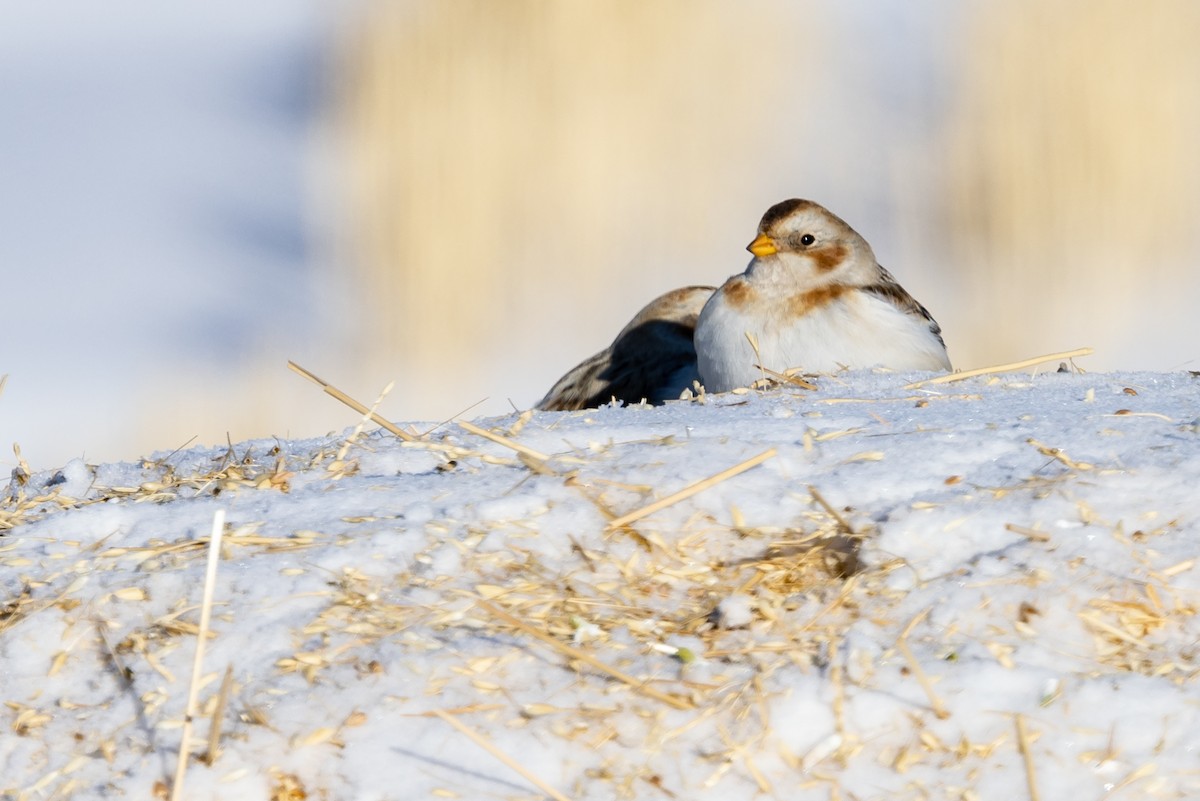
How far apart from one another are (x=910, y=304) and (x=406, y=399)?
13.0 feet

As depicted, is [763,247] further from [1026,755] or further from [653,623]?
[1026,755]

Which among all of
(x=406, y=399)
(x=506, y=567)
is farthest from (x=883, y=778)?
(x=406, y=399)

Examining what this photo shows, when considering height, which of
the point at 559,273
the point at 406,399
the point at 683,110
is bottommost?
the point at 406,399

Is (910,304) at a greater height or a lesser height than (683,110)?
lesser

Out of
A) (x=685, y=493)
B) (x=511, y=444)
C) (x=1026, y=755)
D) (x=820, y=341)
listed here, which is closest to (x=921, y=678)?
(x=1026, y=755)

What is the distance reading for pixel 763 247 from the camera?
16.1 feet

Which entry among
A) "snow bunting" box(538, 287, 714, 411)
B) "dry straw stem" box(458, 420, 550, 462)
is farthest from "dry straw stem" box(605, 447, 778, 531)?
"snow bunting" box(538, 287, 714, 411)

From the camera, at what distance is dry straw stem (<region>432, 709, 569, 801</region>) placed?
2043 mm

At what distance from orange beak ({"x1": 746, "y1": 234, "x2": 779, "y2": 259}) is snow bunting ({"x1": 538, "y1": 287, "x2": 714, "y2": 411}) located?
2.82 ft

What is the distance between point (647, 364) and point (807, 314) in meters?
1.20

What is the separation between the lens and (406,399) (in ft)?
27.1

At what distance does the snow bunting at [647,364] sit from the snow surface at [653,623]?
108 inches

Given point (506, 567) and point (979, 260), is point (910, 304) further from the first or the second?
point (979, 260)

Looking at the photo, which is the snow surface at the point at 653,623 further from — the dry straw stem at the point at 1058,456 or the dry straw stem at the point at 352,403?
the dry straw stem at the point at 352,403
